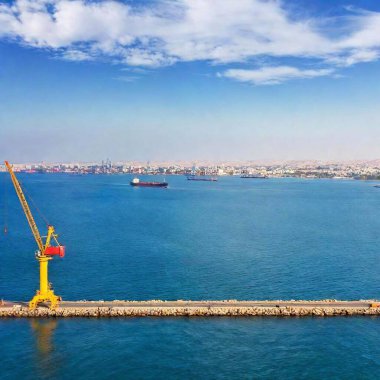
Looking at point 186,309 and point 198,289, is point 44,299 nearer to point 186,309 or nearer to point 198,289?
point 186,309

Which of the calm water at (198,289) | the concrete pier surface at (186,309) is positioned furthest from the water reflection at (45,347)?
the concrete pier surface at (186,309)

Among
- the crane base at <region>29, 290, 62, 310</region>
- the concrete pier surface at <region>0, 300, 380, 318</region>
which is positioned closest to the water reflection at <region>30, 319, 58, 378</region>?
the concrete pier surface at <region>0, 300, 380, 318</region>

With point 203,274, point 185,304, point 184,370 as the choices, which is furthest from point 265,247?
point 184,370

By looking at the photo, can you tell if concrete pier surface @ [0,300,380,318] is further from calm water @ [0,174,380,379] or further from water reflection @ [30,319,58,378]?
water reflection @ [30,319,58,378]

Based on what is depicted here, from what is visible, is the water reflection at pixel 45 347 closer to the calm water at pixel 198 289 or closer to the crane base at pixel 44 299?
the calm water at pixel 198 289

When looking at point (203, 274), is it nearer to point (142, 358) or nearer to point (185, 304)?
point (185, 304)

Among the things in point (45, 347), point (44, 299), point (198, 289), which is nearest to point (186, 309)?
point (198, 289)
